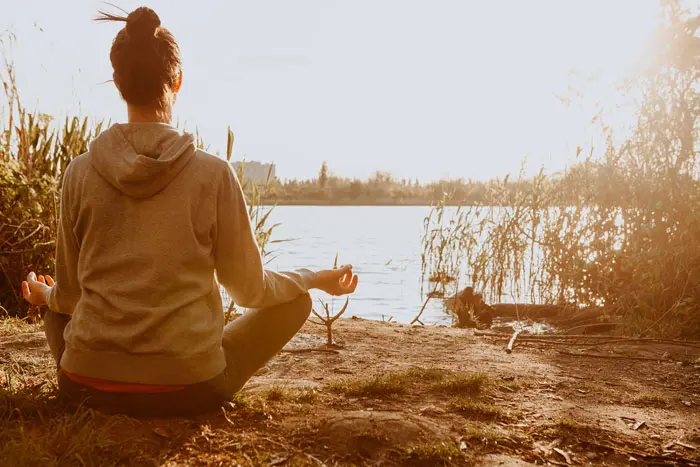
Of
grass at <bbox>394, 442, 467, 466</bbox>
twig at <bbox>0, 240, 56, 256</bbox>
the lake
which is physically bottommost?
the lake

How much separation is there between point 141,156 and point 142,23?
1.32 ft

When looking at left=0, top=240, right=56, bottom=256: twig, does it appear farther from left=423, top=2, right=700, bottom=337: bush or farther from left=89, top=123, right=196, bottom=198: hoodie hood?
left=423, top=2, right=700, bottom=337: bush

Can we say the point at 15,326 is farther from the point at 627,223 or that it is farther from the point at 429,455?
the point at 627,223

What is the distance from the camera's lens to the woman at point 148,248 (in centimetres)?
195

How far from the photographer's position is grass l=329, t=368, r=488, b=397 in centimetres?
287

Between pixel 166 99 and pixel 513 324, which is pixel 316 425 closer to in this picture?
pixel 166 99

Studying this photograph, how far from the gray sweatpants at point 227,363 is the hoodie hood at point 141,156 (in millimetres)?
668

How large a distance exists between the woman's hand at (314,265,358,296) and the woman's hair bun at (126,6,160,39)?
1.04 m

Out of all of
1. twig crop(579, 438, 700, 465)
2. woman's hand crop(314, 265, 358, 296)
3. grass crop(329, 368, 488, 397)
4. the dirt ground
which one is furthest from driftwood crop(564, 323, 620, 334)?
woman's hand crop(314, 265, 358, 296)

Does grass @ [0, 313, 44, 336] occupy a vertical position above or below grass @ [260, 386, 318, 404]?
below

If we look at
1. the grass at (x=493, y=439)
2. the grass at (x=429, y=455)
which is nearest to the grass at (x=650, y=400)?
the grass at (x=493, y=439)

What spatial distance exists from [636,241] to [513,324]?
4.83 feet

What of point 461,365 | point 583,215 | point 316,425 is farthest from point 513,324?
point 316,425

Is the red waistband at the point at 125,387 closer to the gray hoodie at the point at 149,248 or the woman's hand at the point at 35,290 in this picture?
the gray hoodie at the point at 149,248
